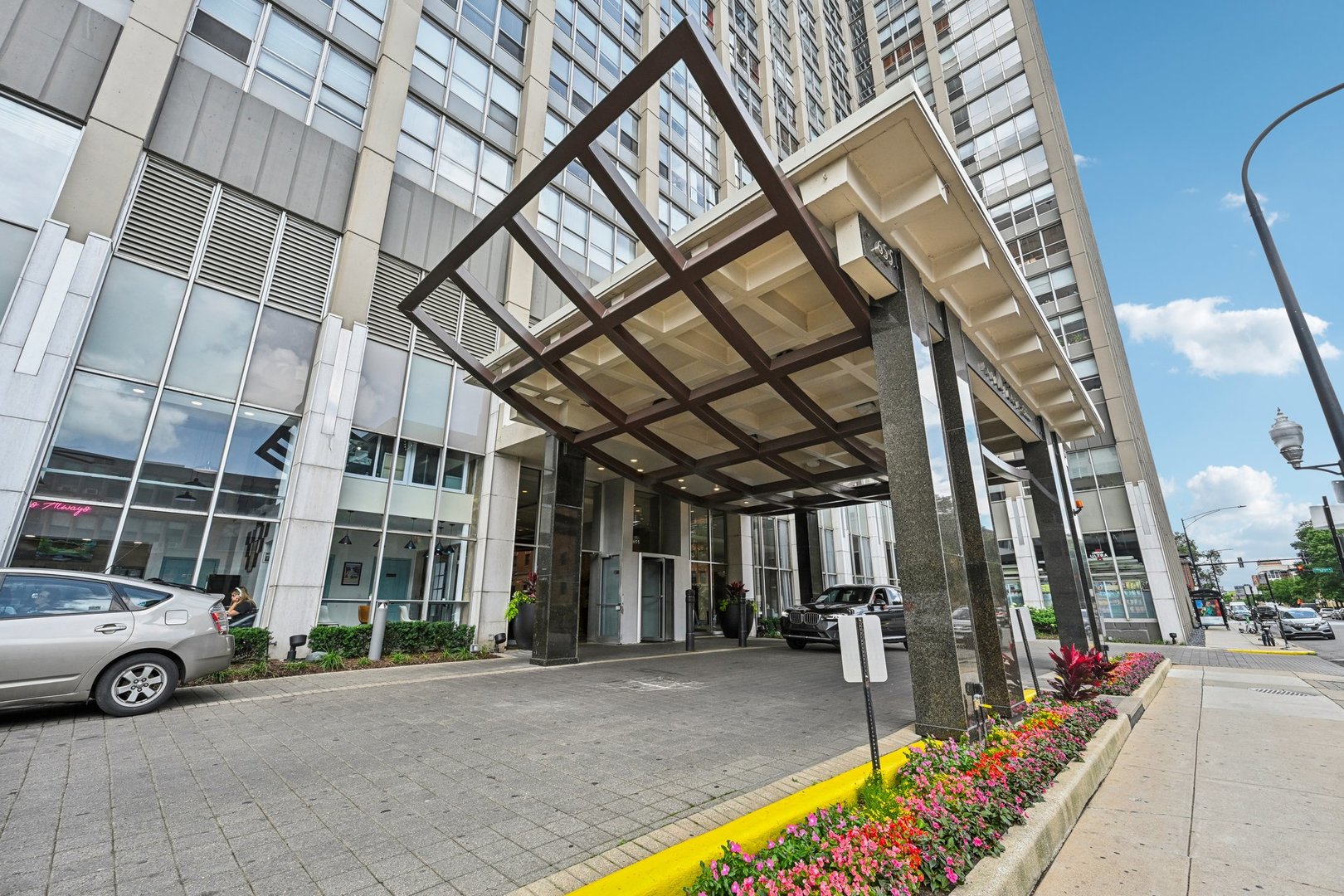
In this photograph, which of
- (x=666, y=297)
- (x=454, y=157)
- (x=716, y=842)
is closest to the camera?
(x=716, y=842)

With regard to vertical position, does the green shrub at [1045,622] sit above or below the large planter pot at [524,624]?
below

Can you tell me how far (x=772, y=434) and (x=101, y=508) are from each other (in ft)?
39.9

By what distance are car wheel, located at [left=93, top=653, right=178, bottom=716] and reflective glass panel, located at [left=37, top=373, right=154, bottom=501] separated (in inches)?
184

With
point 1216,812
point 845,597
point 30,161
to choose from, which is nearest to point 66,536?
point 30,161

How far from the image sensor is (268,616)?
9727mm

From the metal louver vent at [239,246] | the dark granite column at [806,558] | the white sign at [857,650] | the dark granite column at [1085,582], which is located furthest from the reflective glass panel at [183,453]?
the dark granite column at [1085,582]

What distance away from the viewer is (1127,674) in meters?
8.68

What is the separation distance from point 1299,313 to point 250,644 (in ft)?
49.3

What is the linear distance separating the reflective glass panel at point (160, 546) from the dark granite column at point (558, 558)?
234 inches

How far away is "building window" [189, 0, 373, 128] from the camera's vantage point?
11.4m

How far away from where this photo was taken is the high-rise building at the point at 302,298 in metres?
8.79

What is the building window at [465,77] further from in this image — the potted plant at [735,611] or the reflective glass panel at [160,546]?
the potted plant at [735,611]

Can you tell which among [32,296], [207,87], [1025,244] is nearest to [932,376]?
[32,296]

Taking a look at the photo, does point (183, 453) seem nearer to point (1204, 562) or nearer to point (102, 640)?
point (102, 640)
